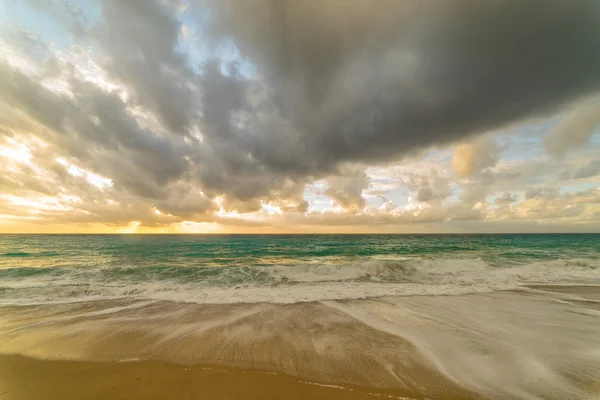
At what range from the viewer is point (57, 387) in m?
4.57

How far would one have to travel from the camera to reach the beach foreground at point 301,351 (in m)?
4.50

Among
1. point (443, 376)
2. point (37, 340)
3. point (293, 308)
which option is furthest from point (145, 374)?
point (443, 376)

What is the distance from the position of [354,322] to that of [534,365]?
14.5 ft

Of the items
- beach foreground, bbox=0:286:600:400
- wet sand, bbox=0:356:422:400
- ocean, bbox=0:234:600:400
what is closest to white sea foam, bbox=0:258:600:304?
ocean, bbox=0:234:600:400

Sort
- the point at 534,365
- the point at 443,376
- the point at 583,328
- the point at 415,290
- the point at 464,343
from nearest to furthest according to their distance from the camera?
the point at 443,376
the point at 534,365
the point at 464,343
the point at 583,328
the point at 415,290

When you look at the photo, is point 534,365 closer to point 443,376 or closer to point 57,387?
point 443,376

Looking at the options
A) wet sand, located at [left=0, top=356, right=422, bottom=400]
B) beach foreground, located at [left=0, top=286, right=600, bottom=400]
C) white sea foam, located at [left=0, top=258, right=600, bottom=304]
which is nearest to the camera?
wet sand, located at [left=0, top=356, right=422, bottom=400]

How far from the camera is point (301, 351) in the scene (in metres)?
5.94

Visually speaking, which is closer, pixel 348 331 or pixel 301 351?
pixel 301 351

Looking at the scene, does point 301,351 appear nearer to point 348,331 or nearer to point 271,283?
point 348,331

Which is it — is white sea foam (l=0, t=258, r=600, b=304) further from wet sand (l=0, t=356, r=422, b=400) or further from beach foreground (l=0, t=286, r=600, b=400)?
wet sand (l=0, t=356, r=422, b=400)

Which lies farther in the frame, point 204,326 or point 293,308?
point 293,308

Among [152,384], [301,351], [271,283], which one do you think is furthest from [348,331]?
[271,283]

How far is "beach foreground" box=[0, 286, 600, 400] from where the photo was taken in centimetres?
450
